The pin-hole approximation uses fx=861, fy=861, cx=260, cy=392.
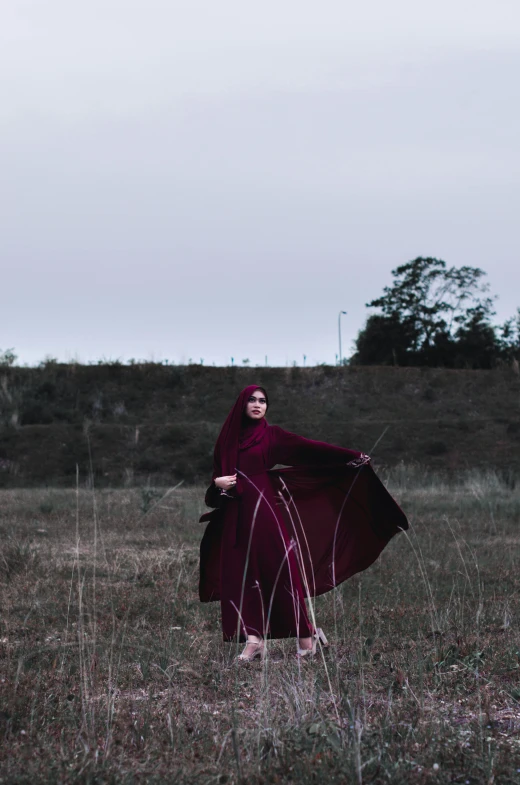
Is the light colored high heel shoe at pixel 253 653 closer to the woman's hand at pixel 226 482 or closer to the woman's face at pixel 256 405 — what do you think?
the woman's hand at pixel 226 482

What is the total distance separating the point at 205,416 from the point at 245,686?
34.7 metres

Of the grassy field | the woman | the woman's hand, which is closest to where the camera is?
the grassy field

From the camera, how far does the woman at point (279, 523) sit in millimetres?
5867

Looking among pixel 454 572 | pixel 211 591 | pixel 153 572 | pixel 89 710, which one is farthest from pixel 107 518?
pixel 89 710

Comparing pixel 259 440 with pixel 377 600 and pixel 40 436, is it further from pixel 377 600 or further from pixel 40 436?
pixel 40 436

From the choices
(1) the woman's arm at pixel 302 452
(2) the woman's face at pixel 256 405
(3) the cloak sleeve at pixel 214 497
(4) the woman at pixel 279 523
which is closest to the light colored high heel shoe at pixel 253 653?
(4) the woman at pixel 279 523

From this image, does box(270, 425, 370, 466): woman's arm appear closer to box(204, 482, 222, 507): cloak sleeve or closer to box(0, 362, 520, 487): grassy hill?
box(204, 482, 222, 507): cloak sleeve

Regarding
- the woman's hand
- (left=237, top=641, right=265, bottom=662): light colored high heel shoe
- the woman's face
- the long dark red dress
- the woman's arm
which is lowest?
(left=237, top=641, right=265, bottom=662): light colored high heel shoe

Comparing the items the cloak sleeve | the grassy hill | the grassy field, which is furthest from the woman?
the grassy hill

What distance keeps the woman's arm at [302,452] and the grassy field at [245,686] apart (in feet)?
2.77

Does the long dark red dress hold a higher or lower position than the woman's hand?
lower

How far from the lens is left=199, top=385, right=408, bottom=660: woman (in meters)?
5.87

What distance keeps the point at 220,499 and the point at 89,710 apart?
2350 mm

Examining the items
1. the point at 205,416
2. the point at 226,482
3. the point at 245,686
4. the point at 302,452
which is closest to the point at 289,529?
the point at 302,452
